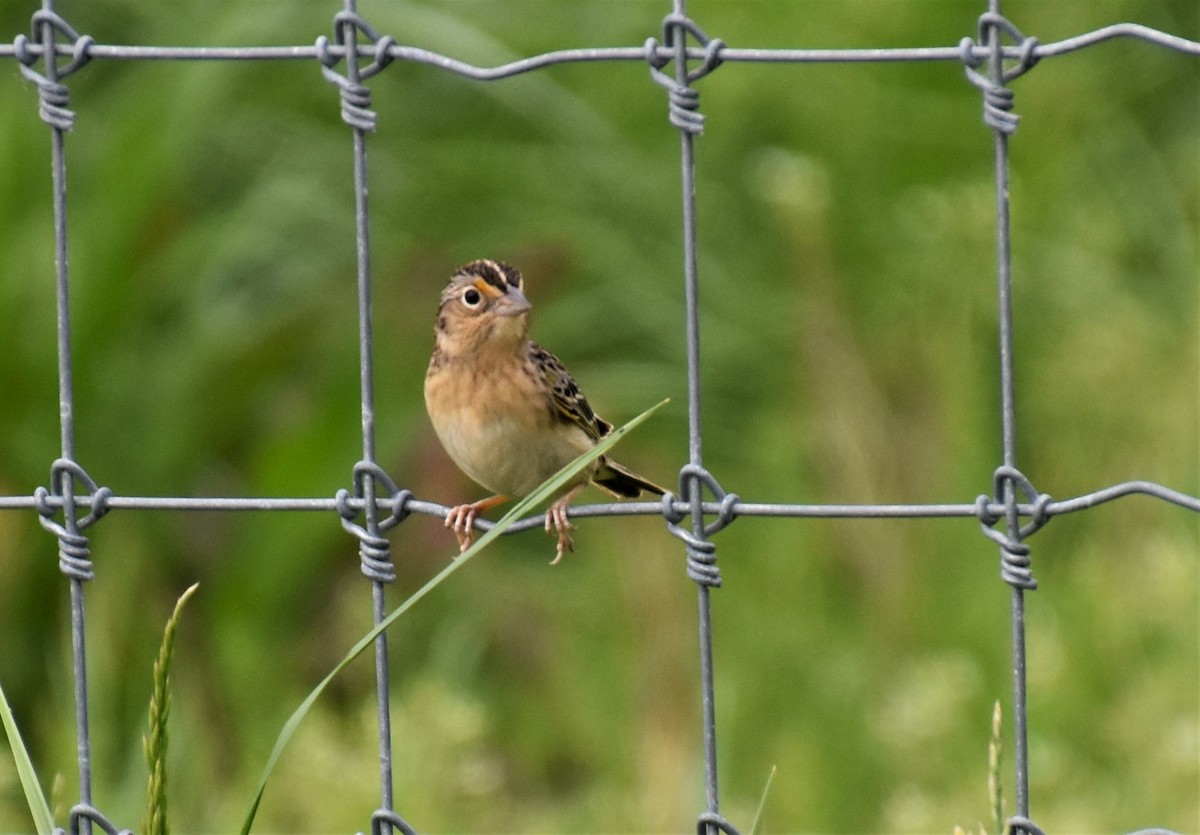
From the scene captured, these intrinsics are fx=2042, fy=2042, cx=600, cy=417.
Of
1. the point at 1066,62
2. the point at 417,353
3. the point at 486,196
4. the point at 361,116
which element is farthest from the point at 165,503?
the point at 1066,62

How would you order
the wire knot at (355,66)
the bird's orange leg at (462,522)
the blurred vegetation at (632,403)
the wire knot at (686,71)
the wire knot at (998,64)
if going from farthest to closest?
the blurred vegetation at (632,403) < the bird's orange leg at (462,522) < the wire knot at (355,66) < the wire knot at (686,71) < the wire knot at (998,64)

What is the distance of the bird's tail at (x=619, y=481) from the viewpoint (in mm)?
4012

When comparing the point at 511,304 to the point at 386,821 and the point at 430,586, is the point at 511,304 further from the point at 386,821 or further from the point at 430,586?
the point at 430,586

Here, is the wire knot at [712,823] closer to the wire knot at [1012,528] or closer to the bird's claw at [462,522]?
the wire knot at [1012,528]

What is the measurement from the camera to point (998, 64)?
272cm

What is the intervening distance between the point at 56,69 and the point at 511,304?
119 cm

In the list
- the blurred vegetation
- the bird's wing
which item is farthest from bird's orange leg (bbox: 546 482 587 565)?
the blurred vegetation

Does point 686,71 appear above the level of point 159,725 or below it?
above

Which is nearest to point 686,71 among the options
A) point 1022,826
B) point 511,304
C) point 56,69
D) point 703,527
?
point 703,527

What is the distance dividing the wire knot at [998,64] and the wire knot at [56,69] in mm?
1317

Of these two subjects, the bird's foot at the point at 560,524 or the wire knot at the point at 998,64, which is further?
the bird's foot at the point at 560,524

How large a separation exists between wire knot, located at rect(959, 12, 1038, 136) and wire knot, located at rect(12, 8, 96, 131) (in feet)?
4.32

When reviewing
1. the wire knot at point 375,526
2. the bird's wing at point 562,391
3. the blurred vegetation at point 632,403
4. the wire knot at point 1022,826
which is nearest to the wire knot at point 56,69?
the wire knot at point 375,526

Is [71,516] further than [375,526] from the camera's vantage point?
Yes
